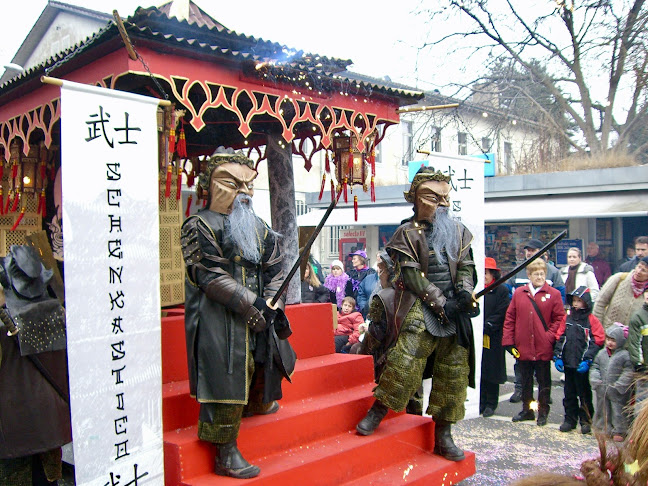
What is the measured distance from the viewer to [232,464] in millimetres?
3807

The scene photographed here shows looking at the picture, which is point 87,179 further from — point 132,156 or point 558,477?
point 558,477

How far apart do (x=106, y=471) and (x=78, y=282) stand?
3.54 ft

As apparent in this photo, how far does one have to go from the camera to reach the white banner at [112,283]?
331 cm

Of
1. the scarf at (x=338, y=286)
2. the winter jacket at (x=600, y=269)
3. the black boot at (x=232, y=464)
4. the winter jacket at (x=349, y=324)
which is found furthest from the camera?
the winter jacket at (x=600, y=269)

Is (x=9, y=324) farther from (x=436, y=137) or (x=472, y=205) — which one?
(x=436, y=137)

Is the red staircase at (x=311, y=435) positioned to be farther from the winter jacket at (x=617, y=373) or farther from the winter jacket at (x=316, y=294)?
the winter jacket at (x=316, y=294)

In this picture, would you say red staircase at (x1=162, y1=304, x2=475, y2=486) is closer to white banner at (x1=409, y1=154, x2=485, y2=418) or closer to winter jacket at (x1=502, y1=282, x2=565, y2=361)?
white banner at (x1=409, y1=154, x2=485, y2=418)

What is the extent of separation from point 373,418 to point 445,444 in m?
0.59

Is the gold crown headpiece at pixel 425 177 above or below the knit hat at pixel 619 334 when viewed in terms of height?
above

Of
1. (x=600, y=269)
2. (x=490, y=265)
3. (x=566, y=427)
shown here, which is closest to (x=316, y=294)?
(x=490, y=265)

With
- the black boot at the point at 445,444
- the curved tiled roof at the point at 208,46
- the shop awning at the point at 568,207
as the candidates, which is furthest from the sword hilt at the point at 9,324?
the shop awning at the point at 568,207

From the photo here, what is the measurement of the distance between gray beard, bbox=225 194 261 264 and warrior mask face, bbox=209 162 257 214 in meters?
0.05

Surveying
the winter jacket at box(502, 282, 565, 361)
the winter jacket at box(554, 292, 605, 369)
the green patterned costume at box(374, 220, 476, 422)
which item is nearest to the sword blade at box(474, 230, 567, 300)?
the green patterned costume at box(374, 220, 476, 422)

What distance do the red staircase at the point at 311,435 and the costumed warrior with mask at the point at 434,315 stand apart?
6.9 inches
